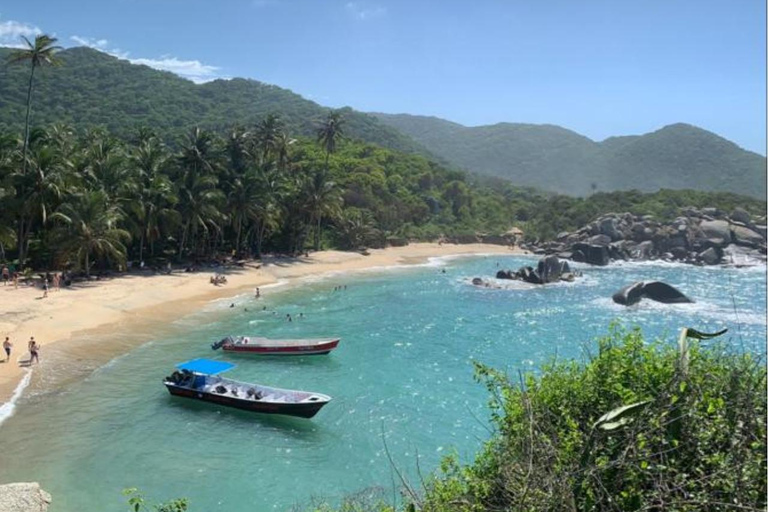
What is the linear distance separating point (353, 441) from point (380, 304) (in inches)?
1166

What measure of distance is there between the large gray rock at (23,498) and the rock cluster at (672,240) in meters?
86.2

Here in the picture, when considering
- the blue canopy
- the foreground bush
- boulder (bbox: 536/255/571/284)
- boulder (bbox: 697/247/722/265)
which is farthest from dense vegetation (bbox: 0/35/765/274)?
the foreground bush

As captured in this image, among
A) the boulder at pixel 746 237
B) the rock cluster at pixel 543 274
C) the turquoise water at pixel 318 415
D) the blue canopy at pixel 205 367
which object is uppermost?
the boulder at pixel 746 237

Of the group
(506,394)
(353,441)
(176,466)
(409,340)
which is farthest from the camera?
(409,340)

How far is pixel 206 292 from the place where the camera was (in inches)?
2072

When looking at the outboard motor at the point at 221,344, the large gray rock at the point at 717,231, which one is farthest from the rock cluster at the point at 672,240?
the outboard motor at the point at 221,344

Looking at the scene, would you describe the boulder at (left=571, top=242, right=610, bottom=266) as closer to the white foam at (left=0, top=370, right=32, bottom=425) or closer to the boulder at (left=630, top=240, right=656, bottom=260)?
the boulder at (left=630, top=240, right=656, bottom=260)

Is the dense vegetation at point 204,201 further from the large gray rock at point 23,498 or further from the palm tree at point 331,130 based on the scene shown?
the large gray rock at point 23,498

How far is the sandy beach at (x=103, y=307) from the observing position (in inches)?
1313

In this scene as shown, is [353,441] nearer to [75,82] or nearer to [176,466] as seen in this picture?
[176,466]

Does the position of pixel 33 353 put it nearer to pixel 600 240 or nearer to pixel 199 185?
pixel 199 185

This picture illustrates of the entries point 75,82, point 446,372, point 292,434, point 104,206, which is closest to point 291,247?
point 104,206

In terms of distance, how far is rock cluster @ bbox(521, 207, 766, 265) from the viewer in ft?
305

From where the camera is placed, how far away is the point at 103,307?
4231cm
